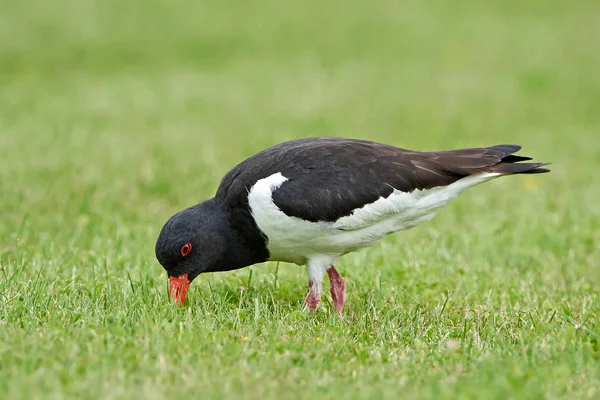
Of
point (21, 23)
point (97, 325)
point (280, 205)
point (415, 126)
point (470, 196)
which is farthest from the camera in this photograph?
point (21, 23)

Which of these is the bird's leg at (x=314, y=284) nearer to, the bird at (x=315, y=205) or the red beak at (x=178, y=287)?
the bird at (x=315, y=205)

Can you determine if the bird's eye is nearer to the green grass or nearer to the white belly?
the green grass

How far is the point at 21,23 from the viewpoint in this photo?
20031 mm

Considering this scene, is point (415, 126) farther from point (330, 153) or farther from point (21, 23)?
point (21, 23)

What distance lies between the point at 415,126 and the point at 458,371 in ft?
32.0

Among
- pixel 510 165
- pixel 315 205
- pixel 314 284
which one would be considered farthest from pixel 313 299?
pixel 510 165

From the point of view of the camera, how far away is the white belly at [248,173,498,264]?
6.08 m

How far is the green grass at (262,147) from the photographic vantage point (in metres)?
4.81

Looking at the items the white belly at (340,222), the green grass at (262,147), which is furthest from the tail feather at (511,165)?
the green grass at (262,147)

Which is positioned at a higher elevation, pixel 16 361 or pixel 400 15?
pixel 400 15

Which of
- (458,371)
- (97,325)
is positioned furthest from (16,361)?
(458,371)

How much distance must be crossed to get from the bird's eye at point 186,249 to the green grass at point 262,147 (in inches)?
14.7

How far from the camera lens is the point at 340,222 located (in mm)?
6129

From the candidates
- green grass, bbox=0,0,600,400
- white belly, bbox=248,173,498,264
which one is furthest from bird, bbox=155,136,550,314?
green grass, bbox=0,0,600,400
